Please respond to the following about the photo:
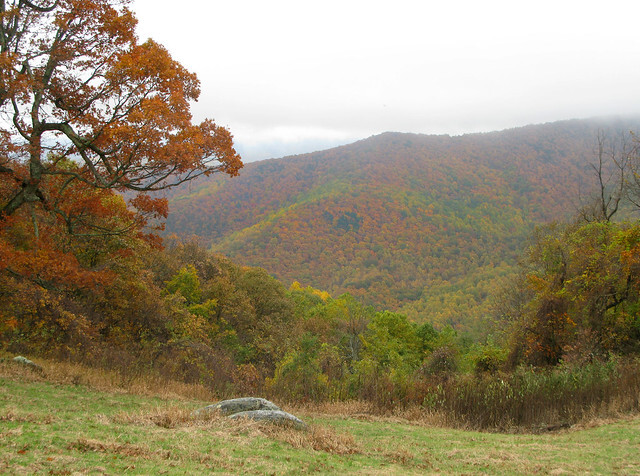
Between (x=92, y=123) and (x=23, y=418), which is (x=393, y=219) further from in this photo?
(x=23, y=418)

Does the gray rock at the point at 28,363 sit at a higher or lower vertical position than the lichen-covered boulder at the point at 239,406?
higher

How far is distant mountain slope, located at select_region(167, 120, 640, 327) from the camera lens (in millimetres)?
111312

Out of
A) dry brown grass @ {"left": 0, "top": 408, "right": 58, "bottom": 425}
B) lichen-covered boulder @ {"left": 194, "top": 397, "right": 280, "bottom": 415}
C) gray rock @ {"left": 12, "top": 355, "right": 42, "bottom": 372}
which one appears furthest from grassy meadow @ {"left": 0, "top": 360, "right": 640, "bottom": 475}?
lichen-covered boulder @ {"left": 194, "top": 397, "right": 280, "bottom": 415}

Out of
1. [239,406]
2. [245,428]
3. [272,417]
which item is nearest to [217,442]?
[245,428]

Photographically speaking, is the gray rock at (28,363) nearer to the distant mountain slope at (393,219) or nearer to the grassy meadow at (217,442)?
the grassy meadow at (217,442)

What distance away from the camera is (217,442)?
6.43 meters

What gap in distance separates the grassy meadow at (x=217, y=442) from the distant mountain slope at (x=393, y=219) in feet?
257

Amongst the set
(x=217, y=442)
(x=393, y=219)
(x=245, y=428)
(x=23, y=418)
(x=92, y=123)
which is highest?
(x=92, y=123)

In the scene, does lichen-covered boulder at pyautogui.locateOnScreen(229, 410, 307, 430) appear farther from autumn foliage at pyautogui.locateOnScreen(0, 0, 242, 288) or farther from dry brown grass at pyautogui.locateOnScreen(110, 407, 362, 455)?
autumn foliage at pyautogui.locateOnScreen(0, 0, 242, 288)

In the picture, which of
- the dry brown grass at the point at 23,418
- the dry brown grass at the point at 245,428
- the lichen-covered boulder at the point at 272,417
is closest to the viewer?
the dry brown grass at the point at 23,418

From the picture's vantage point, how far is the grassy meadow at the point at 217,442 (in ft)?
16.8

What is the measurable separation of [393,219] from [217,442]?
5529 inches

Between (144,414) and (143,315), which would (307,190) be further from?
(144,414)

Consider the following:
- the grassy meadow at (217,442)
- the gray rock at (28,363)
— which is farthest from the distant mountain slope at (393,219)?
the gray rock at (28,363)
